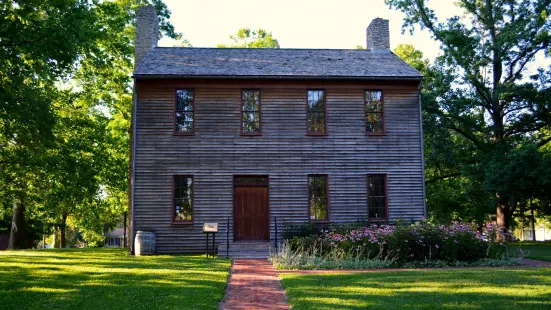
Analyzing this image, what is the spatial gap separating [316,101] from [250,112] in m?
2.68

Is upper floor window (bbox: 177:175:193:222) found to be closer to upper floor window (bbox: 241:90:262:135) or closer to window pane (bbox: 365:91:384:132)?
upper floor window (bbox: 241:90:262:135)

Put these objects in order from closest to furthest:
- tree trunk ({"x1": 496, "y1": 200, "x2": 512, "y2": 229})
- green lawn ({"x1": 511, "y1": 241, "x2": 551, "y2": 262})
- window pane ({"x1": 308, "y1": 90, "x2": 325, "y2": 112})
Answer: green lawn ({"x1": 511, "y1": 241, "x2": 551, "y2": 262}), window pane ({"x1": 308, "y1": 90, "x2": 325, "y2": 112}), tree trunk ({"x1": 496, "y1": 200, "x2": 512, "y2": 229})

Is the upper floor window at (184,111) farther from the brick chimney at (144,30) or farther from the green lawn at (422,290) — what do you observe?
the green lawn at (422,290)

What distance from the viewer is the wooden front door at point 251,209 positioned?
18953mm

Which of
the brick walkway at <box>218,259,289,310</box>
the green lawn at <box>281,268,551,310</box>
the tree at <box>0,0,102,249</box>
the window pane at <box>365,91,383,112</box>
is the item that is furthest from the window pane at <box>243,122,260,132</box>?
the green lawn at <box>281,268,551,310</box>

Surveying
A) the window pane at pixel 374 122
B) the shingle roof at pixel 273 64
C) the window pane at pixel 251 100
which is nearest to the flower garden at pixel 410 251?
the window pane at pixel 374 122

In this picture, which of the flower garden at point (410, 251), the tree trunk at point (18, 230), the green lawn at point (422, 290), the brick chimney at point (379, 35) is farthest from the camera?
the tree trunk at point (18, 230)

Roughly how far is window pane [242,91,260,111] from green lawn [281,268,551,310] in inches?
358

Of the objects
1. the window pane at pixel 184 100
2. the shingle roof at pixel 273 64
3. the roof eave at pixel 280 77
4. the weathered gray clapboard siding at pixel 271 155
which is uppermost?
the shingle roof at pixel 273 64

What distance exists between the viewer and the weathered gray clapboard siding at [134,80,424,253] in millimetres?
18750

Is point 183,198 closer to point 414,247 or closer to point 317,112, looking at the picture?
point 317,112

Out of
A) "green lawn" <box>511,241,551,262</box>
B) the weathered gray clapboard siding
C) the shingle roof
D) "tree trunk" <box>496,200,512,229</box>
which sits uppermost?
the shingle roof

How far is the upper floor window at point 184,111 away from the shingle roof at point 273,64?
34.4 inches

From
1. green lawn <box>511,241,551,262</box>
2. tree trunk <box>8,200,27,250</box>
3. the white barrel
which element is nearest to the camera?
green lawn <box>511,241,551,262</box>
